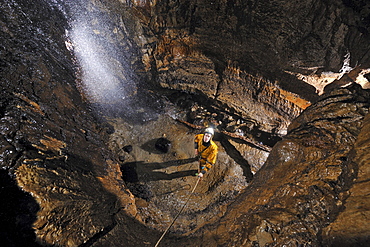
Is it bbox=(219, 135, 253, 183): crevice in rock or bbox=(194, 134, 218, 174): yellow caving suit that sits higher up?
bbox=(219, 135, 253, 183): crevice in rock

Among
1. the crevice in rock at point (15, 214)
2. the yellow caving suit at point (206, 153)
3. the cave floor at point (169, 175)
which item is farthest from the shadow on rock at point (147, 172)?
the crevice in rock at point (15, 214)

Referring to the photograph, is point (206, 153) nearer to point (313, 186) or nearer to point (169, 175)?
point (169, 175)

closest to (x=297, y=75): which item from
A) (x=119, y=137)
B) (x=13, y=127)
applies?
(x=119, y=137)

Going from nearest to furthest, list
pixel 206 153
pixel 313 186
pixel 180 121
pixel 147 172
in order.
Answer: pixel 313 186 → pixel 206 153 → pixel 147 172 → pixel 180 121

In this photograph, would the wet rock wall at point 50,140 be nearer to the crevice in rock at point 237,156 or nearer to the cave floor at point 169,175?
the cave floor at point 169,175

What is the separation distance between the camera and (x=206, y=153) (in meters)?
4.62

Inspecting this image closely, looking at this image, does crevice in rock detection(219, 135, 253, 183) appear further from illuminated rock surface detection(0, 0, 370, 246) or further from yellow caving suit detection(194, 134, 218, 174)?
yellow caving suit detection(194, 134, 218, 174)

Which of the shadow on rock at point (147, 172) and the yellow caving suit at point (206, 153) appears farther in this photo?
the shadow on rock at point (147, 172)

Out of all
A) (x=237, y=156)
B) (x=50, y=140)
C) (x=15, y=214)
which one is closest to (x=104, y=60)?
(x=50, y=140)

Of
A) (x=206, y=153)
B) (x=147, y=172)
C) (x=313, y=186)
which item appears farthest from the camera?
(x=147, y=172)

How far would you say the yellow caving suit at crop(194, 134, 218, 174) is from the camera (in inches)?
177

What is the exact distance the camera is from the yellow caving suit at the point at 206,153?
14.8 ft

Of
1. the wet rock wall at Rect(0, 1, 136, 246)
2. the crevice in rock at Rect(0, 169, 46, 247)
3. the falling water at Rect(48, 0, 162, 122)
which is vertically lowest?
the crevice in rock at Rect(0, 169, 46, 247)

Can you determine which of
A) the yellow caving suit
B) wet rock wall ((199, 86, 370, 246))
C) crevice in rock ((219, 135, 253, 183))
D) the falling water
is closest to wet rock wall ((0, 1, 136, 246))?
the falling water
